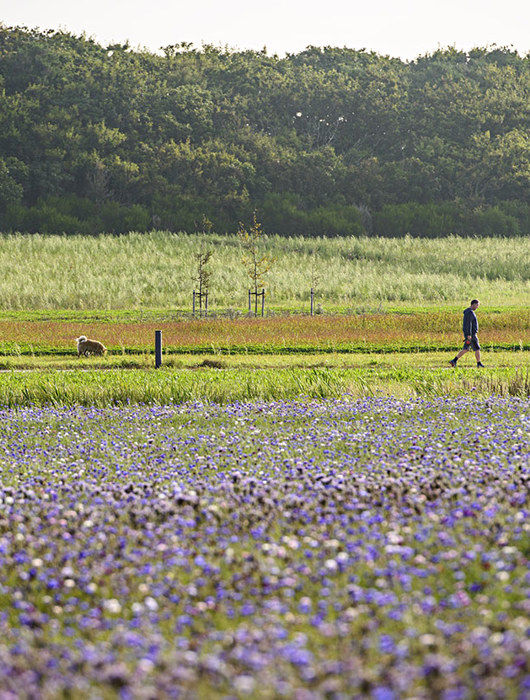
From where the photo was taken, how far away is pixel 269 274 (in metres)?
42.4

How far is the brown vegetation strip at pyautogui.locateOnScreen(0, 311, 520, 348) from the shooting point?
2417 centimetres

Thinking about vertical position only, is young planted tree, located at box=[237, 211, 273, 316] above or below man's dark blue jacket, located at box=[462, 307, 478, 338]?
above

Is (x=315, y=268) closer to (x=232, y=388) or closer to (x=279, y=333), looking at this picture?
(x=279, y=333)

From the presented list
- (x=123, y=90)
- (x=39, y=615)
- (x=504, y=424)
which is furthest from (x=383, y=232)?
(x=39, y=615)

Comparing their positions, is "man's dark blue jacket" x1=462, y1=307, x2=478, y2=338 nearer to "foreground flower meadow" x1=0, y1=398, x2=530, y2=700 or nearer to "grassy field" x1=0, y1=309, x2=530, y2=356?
"grassy field" x1=0, y1=309, x2=530, y2=356

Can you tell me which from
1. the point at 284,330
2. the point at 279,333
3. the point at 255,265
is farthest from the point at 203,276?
the point at 279,333

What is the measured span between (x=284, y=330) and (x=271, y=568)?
70.0 feet

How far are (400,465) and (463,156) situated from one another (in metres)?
72.9

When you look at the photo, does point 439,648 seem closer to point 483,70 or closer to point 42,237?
point 42,237

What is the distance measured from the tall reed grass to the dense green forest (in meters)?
11.1

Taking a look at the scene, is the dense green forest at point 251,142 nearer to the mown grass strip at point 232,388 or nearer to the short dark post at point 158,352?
the short dark post at point 158,352

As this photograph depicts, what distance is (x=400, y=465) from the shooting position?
7824 millimetres

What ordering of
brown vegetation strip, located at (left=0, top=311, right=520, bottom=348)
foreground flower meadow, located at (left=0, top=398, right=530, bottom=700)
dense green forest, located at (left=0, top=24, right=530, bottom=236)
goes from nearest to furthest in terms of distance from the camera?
foreground flower meadow, located at (left=0, top=398, right=530, bottom=700), brown vegetation strip, located at (left=0, top=311, right=520, bottom=348), dense green forest, located at (left=0, top=24, right=530, bottom=236)

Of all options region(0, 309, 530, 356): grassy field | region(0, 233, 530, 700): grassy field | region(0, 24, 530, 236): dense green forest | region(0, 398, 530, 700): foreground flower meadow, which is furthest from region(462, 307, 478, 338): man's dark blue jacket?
region(0, 24, 530, 236): dense green forest
